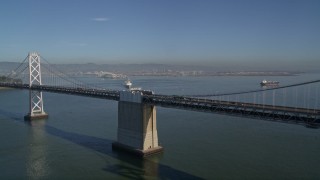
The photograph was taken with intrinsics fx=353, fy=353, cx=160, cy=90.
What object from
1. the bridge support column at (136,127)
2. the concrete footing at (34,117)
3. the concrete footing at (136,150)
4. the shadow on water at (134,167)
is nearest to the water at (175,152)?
the shadow on water at (134,167)

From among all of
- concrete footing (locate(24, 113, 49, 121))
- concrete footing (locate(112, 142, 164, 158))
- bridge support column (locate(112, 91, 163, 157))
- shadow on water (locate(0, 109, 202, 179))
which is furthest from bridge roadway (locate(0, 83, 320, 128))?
concrete footing (locate(24, 113, 49, 121))

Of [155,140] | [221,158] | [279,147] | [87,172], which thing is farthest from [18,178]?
[279,147]

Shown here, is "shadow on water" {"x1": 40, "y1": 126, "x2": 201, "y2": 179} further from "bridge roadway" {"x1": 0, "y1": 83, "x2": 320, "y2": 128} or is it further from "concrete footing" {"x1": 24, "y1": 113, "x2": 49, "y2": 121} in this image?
"concrete footing" {"x1": 24, "y1": 113, "x2": 49, "y2": 121}

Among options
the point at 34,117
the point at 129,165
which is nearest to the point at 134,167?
the point at 129,165

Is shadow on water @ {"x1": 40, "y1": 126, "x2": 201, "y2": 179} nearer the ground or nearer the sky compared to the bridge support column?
nearer the ground

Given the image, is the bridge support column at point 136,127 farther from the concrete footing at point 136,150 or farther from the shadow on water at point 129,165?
the shadow on water at point 129,165

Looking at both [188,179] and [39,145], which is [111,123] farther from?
[188,179]
